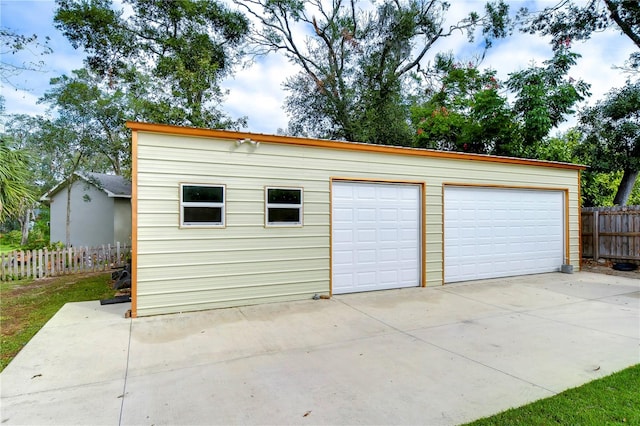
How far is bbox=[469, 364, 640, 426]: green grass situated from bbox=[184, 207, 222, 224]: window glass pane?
458 cm

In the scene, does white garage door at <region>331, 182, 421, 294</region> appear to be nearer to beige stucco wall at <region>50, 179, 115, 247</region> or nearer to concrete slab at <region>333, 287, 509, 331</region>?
concrete slab at <region>333, 287, 509, 331</region>

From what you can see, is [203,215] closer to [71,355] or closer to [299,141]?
[299,141]

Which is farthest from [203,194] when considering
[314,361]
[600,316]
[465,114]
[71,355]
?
[465,114]

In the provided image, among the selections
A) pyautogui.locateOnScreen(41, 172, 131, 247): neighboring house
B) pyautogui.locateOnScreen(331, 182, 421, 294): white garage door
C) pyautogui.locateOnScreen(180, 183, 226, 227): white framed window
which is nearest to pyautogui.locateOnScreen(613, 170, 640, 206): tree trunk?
pyautogui.locateOnScreen(331, 182, 421, 294): white garage door

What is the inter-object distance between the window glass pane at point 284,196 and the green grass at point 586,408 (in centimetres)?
451

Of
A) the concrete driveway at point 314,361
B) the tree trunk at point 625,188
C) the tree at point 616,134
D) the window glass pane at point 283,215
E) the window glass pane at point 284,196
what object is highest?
the tree at point 616,134

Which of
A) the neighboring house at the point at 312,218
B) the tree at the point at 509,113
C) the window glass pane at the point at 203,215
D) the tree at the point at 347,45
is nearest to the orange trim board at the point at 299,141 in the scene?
the neighboring house at the point at 312,218

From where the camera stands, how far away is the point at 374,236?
6.96 m

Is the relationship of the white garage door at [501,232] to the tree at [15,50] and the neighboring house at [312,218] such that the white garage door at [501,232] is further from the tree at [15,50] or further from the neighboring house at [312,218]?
the tree at [15,50]

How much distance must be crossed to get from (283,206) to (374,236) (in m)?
2.02

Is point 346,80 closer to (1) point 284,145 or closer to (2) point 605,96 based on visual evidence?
(2) point 605,96

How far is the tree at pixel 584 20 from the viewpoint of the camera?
12047 millimetres

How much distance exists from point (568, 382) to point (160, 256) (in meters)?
5.30

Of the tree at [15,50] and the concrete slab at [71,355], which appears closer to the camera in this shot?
the concrete slab at [71,355]
